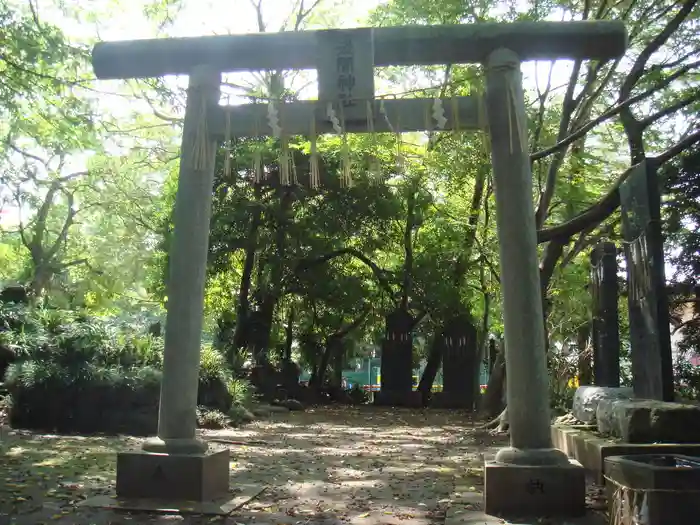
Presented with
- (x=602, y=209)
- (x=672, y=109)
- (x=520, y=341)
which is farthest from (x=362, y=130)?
(x=672, y=109)

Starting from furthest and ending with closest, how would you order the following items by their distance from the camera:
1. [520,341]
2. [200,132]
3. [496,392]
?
[496,392]
[200,132]
[520,341]

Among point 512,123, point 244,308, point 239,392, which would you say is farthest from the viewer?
point 244,308

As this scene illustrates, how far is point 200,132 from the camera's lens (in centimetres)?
604

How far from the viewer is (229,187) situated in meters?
19.1

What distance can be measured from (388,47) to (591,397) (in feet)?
15.6

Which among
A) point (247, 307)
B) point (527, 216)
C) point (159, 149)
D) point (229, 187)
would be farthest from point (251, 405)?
point (527, 216)

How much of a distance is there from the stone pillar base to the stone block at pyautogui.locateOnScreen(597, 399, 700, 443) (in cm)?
102

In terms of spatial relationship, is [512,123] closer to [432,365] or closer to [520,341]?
[520,341]

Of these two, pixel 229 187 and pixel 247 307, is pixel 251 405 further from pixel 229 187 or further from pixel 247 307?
pixel 229 187

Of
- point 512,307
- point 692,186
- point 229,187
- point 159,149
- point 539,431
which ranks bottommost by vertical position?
point 539,431

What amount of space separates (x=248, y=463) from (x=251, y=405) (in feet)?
23.4

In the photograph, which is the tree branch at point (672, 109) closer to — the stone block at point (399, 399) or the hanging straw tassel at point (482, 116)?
the hanging straw tassel at point (482, 116)

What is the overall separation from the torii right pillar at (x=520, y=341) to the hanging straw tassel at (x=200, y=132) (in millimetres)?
2532

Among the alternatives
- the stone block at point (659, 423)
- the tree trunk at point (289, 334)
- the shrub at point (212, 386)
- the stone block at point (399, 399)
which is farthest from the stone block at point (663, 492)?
the tree trunk at point (289, 334)
